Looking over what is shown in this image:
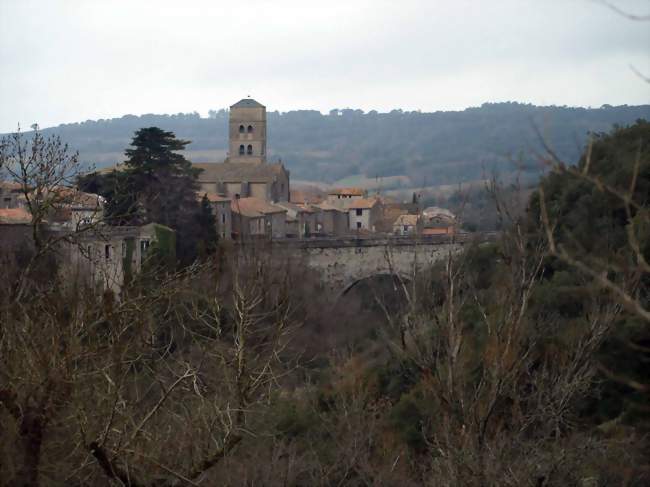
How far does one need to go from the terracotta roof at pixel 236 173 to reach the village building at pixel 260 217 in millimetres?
5451

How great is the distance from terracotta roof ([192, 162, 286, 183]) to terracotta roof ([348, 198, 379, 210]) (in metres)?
4.34

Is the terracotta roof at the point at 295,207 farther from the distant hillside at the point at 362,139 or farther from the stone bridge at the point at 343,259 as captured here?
the distant hillside at the point at 362,139

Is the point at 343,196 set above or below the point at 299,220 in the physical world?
above

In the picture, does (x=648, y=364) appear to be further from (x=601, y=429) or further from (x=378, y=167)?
(x=378, y=167)

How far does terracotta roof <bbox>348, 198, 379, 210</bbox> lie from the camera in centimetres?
5210

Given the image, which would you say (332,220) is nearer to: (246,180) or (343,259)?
(246,180)

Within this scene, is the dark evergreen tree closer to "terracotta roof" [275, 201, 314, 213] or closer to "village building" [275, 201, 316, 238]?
"village building" [275, 201, 316, 238]

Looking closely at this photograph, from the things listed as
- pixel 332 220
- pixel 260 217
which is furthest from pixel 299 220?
pixel 260 217

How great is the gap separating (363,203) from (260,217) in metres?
13.1

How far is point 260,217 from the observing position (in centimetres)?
4016

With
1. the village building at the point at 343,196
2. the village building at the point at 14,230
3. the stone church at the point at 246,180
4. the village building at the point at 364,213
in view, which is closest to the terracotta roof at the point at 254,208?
the stone church at the point at 246,180

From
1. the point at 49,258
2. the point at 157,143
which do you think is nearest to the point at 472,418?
the point at 49,258

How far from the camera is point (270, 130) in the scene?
147 m

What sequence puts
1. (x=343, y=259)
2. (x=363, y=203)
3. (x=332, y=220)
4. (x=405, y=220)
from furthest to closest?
(x=363, y=203) < (x=332, y=220) < (x=405, y=220) < (x=343, y=259)
